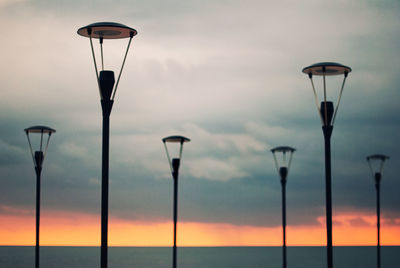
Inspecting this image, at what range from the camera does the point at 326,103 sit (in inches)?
850

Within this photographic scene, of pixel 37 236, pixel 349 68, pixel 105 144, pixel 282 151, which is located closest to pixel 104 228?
pixel 105 144

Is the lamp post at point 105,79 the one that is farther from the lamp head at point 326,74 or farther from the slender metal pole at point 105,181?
the lamp head at point 326,74

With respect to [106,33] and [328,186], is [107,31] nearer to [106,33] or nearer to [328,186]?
[106,33]

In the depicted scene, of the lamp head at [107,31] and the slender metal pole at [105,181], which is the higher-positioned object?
the lamp head at [107,31]

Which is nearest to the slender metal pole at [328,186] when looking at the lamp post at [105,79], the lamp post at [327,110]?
the lamp post at [327,110]

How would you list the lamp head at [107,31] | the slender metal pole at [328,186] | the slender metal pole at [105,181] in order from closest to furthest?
the slender metal pole at [105,181] → the lamp head at [107,31] → the slender metal pole at [328,186]

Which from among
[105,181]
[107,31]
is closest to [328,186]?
[105,181]

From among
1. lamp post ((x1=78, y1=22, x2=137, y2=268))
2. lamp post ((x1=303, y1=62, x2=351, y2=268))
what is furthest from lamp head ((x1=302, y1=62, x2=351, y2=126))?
lamp post ((x1=78, y1=22, x2=137, y2=268))

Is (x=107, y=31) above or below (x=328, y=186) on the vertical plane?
above

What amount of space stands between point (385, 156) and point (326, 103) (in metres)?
20.5

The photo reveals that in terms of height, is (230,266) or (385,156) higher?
(385,156)

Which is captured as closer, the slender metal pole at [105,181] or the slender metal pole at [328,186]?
the slender metal pole at [105,181]

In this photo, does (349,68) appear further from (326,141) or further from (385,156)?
(385,156)

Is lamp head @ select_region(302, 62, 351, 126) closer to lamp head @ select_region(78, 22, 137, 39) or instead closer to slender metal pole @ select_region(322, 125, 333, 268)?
slender metal pole @ select_region(322, 125, 333, 268)
